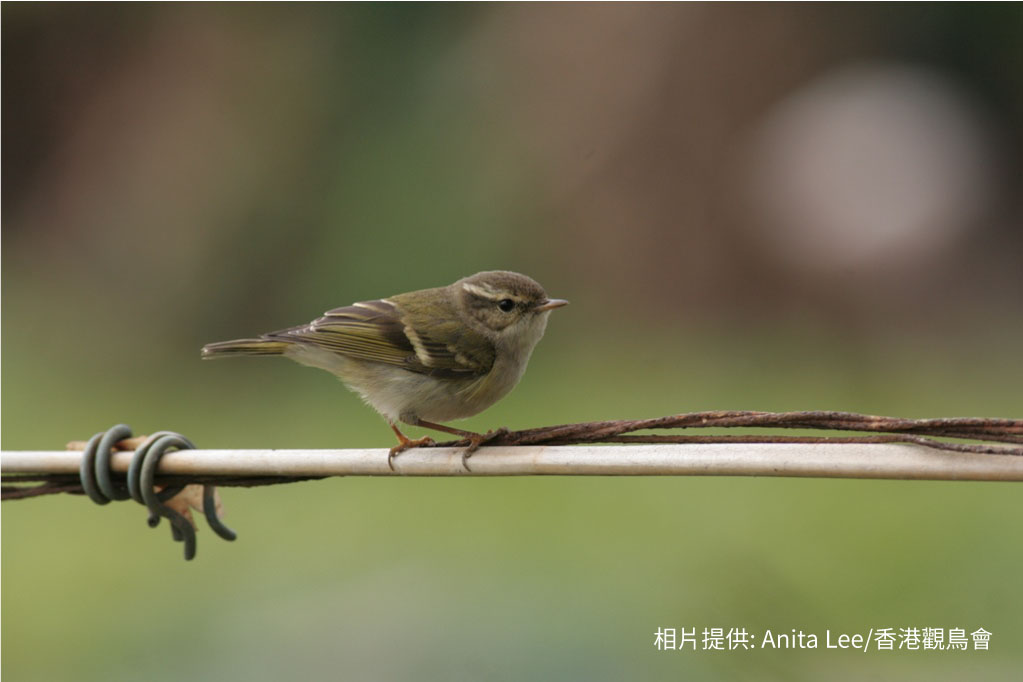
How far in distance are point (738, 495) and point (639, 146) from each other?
4.15 metres

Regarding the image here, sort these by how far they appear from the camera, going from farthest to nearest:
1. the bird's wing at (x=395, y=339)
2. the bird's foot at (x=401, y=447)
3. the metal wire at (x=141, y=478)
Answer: the bird's wing at (x=395, y=339)
the metal wire at (x=141, y=478)
the bird's foot at (x=401, y=447)

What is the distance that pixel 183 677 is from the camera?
4.32 metres

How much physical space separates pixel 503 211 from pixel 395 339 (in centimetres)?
548

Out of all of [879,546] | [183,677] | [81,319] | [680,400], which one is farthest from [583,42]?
[183,677]

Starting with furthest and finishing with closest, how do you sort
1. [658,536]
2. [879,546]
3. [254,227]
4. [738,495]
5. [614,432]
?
[254,227], [738,495], [658,536], [879,546], [614,432]

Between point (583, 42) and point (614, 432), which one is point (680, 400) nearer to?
point (583, 42)


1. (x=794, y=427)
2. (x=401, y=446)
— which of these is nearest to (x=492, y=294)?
(x=401, y=446)

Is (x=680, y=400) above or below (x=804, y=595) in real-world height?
above

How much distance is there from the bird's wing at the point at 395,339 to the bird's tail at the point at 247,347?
0.04 meters

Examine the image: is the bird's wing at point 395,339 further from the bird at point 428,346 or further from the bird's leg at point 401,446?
the bird's leg at point 401,446

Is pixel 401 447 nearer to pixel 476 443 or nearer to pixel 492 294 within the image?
pixel 476 443

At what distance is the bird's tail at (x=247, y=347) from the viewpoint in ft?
12.7

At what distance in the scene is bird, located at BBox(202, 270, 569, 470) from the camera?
3789mm

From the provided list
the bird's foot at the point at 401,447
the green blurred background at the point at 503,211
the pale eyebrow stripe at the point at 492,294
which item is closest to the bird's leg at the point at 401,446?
the bird's foot at the point at 401,447
